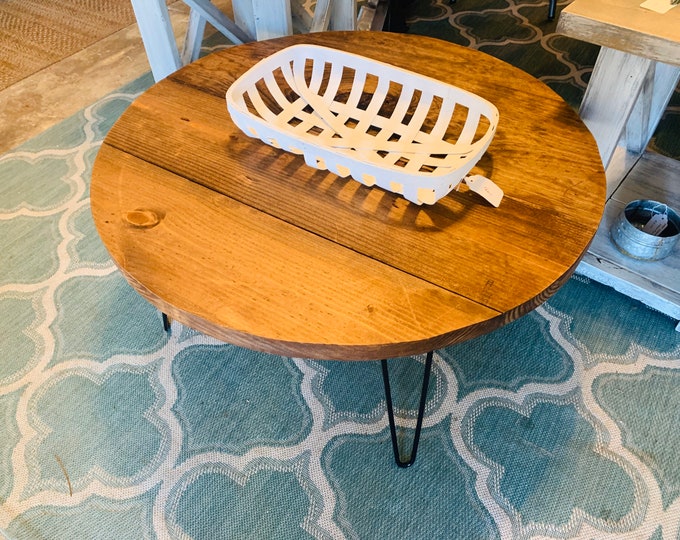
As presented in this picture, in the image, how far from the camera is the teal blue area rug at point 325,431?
0.94m

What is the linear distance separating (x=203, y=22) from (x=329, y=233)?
1.10 metres

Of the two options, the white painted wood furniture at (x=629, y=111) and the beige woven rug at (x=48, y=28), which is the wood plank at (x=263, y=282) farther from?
the beige woven rug at (x=48, y=28)

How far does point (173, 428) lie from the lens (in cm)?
105

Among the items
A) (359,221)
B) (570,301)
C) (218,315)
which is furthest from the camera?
(570,301)

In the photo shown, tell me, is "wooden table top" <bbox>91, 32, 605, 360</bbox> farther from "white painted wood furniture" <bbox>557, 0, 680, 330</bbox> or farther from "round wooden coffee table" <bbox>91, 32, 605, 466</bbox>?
"white painted wood furniture" <bbox>557, 0, 680, 330</bbox>

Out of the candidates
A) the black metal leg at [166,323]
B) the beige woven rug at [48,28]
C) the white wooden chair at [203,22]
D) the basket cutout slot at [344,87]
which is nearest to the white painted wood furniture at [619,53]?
the basket cutout slot at [344,87]

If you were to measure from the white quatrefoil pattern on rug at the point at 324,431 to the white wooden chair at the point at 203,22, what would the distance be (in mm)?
633

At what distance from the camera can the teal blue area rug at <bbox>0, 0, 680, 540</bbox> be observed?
94 cm

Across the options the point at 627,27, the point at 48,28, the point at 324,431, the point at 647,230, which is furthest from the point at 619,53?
the point at 48,28

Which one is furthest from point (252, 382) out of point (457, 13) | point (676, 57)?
point (457, 13)

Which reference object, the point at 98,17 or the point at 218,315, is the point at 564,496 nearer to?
the point at 218,315

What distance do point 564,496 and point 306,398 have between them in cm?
50

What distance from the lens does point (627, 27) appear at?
89 centimetres

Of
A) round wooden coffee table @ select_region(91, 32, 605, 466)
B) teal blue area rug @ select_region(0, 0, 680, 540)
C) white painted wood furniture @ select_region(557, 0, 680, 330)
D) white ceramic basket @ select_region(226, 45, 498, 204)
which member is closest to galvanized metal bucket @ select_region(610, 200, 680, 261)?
white painted wood furniture @ select_region(557, 0, 680, 330)
